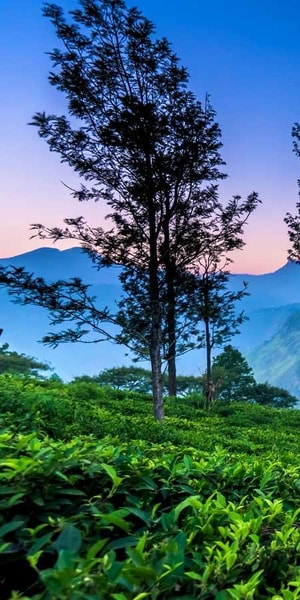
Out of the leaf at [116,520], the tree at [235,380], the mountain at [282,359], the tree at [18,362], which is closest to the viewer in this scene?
the leaf at [116,520]

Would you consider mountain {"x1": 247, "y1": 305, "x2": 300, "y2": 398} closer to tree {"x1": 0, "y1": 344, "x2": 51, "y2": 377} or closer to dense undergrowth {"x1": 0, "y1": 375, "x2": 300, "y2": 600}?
tree {"x1": 0, "y1": 344, "x2": 51, "y2": 377}

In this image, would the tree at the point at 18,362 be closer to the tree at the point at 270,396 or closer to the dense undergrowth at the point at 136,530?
the tree at the point at 270,396

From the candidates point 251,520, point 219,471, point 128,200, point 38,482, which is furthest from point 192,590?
point 128,200

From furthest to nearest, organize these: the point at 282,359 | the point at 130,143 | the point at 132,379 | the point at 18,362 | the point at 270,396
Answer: the point at 282,359, the point at 270,396, the point at 132,379, the point at 18,362, the point at 130,143

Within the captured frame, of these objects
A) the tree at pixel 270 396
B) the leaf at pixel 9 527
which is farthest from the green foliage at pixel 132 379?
the leaf at pixel 9 527

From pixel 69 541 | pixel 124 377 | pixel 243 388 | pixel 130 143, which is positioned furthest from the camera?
pixel 243 388

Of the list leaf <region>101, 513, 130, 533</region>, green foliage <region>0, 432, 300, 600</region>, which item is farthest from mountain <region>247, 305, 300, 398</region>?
leaf <region>101, 513, 130, 533</region>

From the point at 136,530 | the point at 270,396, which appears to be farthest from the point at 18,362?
the point at 136,530

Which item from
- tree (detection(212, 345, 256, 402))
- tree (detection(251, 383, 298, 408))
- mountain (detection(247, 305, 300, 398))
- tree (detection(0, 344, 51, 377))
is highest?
mountain (detection(247, 305, 300, 398))

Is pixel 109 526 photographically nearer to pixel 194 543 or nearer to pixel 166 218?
pixel 194 543

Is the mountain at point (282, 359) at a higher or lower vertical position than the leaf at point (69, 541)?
higher

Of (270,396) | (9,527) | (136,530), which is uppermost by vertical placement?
(9,527)

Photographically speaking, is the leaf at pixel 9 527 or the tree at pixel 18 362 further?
the tree at pixel 18 362

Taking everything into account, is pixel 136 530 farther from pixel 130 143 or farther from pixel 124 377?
pixel 124 377
